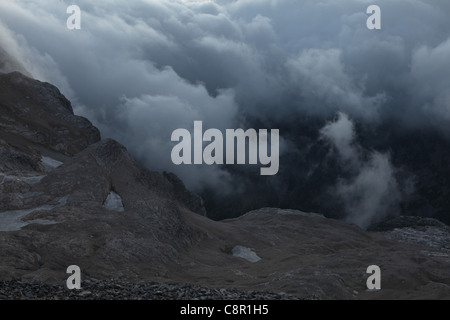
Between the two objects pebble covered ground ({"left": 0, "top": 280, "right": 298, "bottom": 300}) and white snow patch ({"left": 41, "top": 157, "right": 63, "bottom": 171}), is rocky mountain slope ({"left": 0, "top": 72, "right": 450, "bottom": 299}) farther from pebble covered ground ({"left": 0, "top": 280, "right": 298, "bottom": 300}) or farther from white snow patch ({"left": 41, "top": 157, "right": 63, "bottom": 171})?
white snow patch ({"left": 41, "top": 157, "right": 63, "bottom": 171})

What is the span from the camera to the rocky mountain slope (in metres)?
57.4

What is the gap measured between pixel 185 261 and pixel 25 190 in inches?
1135

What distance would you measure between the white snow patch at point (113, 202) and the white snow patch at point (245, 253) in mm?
23834

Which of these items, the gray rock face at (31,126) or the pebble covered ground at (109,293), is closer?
the pebble covered ground at (109,293)

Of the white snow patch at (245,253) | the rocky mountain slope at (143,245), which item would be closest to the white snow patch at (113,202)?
the rocky mountain slope at (143,245)

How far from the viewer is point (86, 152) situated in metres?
93.5

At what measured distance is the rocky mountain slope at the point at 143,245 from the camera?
188 feet

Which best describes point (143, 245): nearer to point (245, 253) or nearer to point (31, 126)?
point (245, 253)

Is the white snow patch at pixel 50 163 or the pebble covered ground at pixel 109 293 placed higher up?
the white snow patch at pixel 50 163

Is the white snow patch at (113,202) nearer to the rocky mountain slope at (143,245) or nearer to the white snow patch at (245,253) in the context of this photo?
the rocky mountain slope at (143,245)

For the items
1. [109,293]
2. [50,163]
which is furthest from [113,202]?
[50,163]

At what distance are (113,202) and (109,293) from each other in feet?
158
